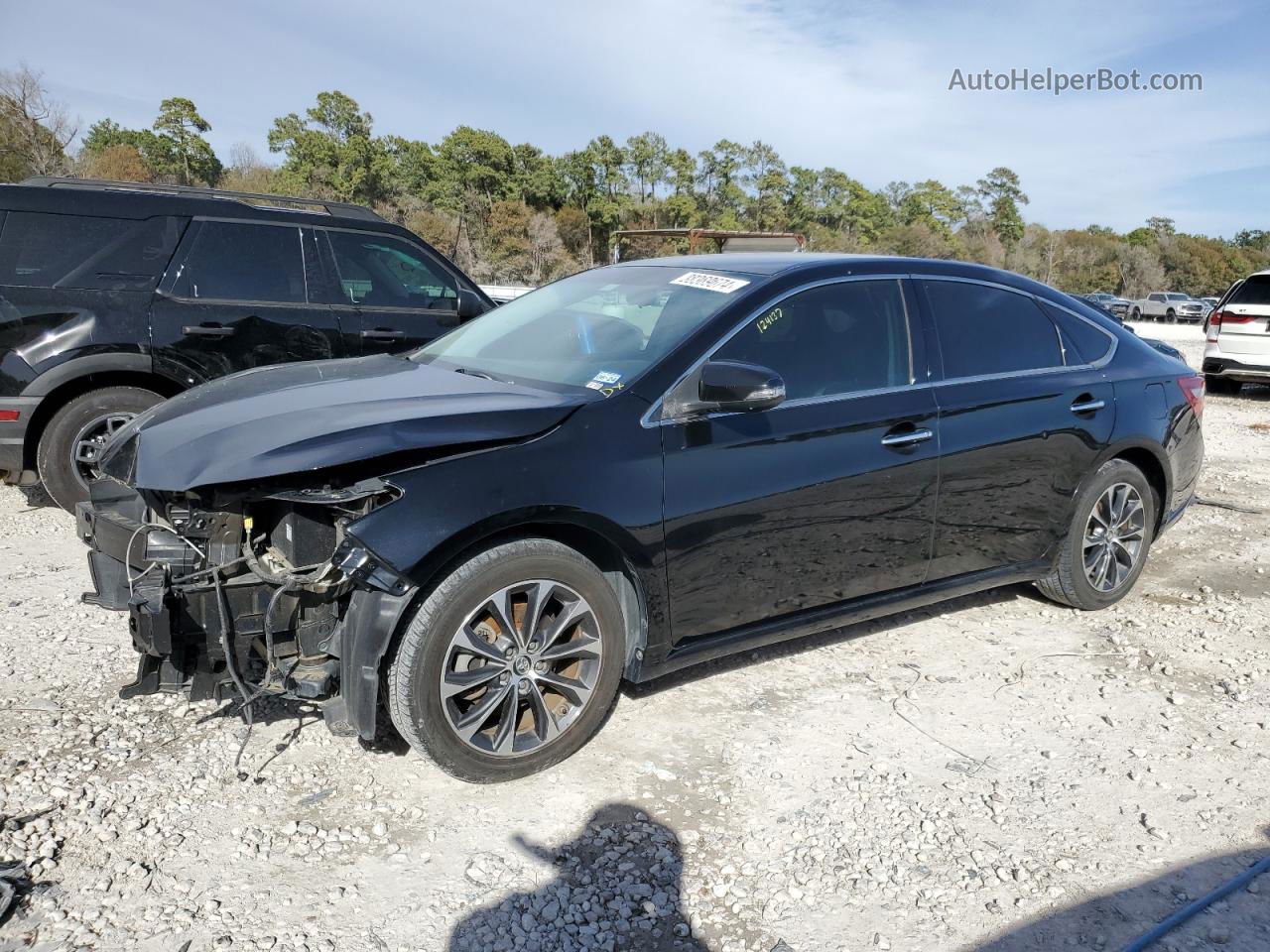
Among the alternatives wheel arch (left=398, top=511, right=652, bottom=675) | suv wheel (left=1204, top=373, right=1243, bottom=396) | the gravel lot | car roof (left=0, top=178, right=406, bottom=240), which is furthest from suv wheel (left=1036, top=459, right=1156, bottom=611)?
suv wheel (left=1204, top=373, right=1243, bottom=396)

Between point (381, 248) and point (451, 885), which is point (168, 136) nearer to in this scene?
point (381, 248)

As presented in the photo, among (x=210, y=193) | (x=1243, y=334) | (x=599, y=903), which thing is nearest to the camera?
(x=599, y=903)

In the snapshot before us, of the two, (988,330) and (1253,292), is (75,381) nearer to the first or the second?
(988,330)

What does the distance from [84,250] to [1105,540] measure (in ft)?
19.4

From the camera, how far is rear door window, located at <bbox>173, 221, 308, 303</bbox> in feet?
19.2

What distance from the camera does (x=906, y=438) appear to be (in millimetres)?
3797

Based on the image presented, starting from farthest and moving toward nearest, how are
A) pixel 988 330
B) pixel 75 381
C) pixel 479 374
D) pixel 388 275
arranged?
pixel 388 275 → pixel 75 381 → pixel 988 330 → pixel 479 374

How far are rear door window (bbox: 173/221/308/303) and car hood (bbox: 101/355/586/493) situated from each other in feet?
8.61

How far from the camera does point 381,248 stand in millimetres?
6590

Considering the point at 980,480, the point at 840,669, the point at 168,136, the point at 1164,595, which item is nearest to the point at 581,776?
the point at 840,669

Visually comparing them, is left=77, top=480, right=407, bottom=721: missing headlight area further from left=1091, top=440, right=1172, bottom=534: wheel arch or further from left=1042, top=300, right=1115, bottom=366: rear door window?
left=1091, top=440, right=1172, bottom=534: wheel arch

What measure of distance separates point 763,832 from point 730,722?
700 millimetres

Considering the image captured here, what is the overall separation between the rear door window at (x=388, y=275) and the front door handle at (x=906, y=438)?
3.97 meters

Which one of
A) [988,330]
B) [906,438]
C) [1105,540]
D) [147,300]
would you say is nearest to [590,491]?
[906,438]
